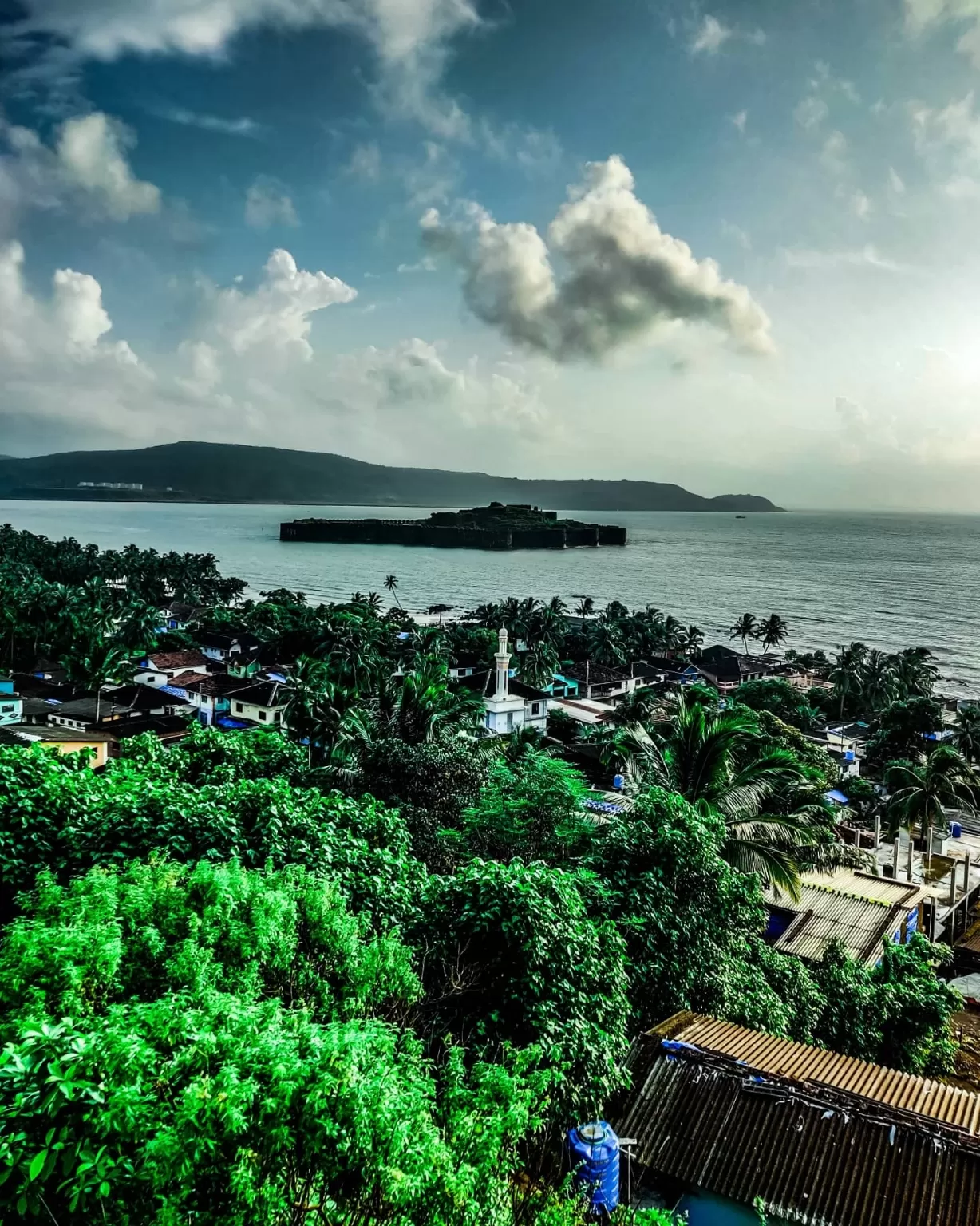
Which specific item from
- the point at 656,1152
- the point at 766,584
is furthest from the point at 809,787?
the point at 766,584

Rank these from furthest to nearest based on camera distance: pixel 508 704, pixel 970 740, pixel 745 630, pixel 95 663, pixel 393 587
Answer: pixel 393 587, pixel 745 630, pixel 95 663, pixel 508 704, pixel 970 740

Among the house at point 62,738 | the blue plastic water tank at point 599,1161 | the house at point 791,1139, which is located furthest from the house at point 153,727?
the blue plastic water tank at point 599,1161

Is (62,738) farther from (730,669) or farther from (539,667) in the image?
(730,669)

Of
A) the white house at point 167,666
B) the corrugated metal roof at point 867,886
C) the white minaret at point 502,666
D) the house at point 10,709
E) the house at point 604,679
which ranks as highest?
the white minaret at point 502,666

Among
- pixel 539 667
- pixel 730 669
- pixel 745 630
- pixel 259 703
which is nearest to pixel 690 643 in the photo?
pixel 730 669

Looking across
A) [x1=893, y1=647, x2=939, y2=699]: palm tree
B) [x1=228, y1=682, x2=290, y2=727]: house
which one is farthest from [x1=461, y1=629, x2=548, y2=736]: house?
[x1=893, y1=647, x2=939, y2=699]: palm tree

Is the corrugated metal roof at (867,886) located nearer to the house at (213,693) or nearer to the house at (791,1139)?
the house at (791,1139)
